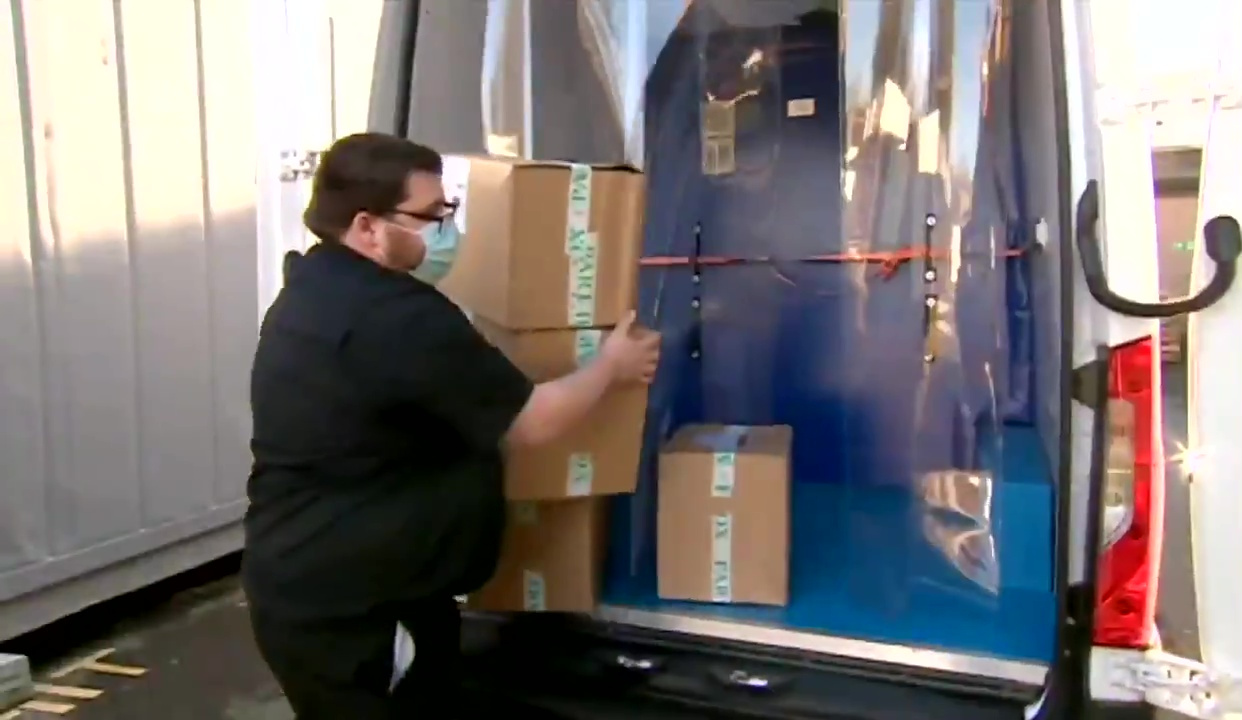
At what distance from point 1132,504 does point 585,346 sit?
100cm

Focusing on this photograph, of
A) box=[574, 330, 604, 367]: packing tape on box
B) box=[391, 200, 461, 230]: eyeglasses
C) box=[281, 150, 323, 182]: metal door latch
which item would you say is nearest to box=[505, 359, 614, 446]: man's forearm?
box=[574, 330, 604, 367]: packing tape on box

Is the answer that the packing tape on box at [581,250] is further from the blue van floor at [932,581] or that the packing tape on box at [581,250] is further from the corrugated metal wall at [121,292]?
the corrugated metal wall at [121,292]

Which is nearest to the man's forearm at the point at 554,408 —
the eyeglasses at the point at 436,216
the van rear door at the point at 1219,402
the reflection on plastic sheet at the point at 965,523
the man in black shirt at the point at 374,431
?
the man in black shirt at the point at 374,431

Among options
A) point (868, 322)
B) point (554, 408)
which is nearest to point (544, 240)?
point (554, 408)

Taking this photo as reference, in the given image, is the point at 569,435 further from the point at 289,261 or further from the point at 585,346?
the point at 289,261

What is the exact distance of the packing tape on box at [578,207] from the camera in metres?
2.11

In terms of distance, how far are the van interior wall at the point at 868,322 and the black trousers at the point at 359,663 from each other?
1.40 ft

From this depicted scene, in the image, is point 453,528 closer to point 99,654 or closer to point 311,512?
point 311,512

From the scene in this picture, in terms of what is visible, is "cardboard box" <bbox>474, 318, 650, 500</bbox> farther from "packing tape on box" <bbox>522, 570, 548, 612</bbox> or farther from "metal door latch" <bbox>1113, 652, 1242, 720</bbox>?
"metal door latch" <bbox>1113, 652, 1242, 720</bbox>

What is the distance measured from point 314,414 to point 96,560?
6.67 ft

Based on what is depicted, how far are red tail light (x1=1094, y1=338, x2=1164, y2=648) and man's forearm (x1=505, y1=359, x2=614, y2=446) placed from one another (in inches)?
32.4

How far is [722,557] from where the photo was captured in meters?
2.38

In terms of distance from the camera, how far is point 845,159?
2.98 meters

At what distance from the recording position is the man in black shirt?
186 centimetres
